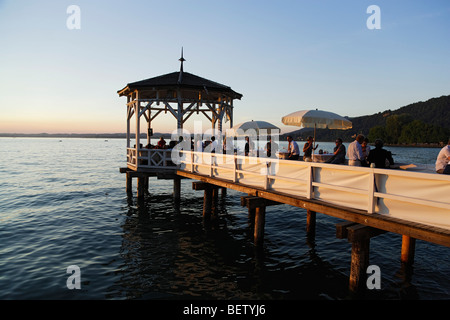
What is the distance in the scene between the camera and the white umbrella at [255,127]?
14203mm

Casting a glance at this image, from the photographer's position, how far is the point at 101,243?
1210cm

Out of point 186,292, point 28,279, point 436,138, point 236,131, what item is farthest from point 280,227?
point 436,138

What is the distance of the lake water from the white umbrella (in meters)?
4.46

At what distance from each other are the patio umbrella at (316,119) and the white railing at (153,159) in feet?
23.9

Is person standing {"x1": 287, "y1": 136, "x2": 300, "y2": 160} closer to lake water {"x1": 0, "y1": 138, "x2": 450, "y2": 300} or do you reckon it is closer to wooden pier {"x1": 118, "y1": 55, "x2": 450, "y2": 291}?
wooden pier {"x1": 118, "y1": 55, "x2": 450, "y2": 291}

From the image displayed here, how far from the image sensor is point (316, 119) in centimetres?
1143

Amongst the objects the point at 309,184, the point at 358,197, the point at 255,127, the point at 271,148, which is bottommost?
the point at 358,197

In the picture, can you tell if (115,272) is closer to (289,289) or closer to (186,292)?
(186,292)

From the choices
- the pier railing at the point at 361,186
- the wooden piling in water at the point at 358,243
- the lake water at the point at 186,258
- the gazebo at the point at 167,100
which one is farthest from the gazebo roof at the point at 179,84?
the wooden piling in water at the point at 358,243

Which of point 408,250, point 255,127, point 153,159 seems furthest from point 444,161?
point 153,159

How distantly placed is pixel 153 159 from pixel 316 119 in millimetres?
9403

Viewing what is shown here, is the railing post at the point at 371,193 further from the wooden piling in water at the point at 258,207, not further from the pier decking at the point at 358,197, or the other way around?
the wooden piling in water at the point at 258,207

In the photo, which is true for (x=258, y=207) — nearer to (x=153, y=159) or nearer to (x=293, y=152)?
(x=293, y=152)

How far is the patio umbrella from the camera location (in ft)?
37.2
